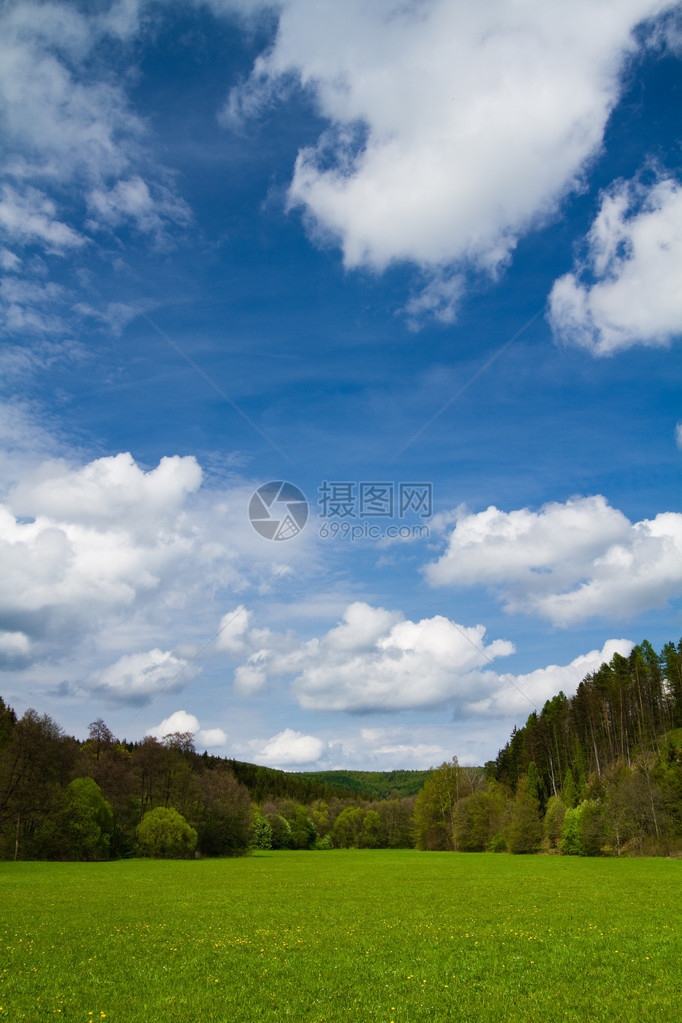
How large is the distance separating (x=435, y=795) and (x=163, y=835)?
4958 cm

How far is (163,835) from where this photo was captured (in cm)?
6881

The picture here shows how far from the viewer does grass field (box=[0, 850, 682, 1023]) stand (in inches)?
451

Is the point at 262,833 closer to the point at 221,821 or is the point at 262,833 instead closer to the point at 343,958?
the point at 221,821

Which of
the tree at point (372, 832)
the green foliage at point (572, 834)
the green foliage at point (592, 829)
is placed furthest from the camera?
the tree at point (372, 832)

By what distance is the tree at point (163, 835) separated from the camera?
68812 millimetres

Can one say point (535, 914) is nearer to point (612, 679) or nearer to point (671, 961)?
point (671, 961)

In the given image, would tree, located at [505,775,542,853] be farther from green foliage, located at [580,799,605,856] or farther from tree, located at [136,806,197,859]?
tree, located at [136,806,197,859]

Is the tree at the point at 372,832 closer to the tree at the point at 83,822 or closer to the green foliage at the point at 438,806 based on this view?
the green foliage at the point at 438,806

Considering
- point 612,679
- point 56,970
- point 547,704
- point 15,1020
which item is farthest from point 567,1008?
point 547,704

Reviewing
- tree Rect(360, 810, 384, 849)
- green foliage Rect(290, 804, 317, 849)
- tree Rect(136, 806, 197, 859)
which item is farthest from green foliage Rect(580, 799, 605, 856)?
green foliage Rect(290, 804, 317, 849)

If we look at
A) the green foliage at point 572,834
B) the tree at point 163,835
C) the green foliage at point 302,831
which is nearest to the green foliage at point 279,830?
the green foliage at point 302,831

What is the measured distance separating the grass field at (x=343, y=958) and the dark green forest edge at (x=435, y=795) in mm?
35570

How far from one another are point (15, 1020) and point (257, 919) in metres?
13.1

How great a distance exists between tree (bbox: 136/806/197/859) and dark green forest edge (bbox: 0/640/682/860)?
16cm
